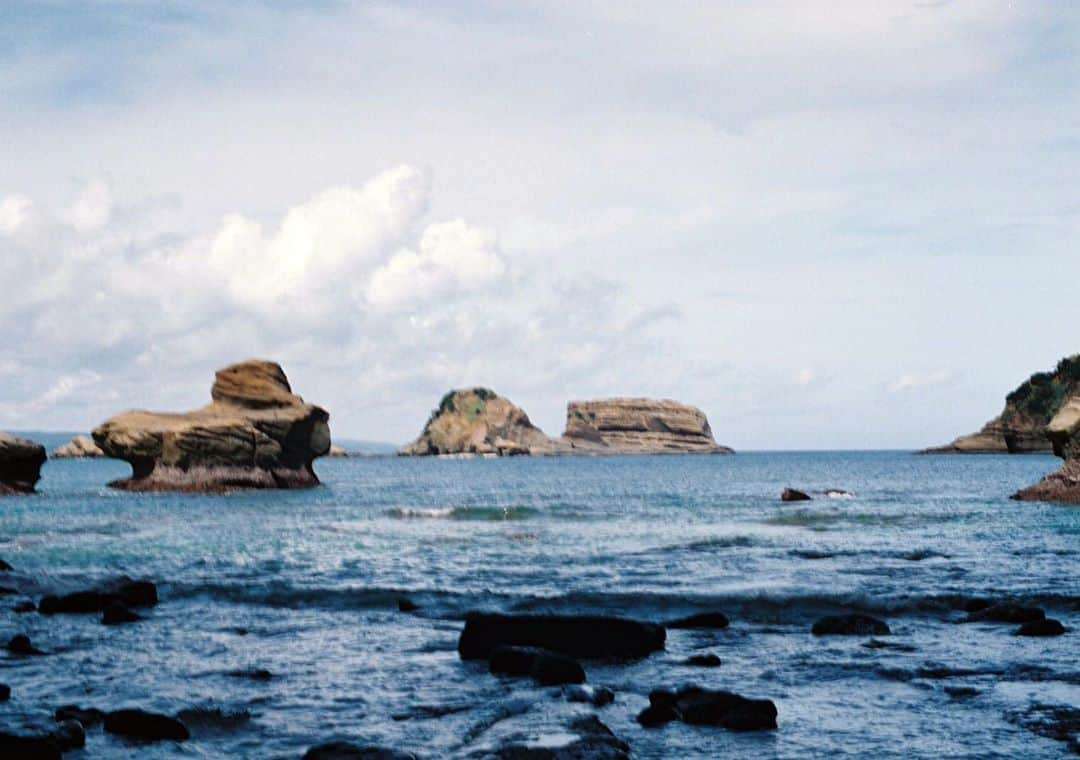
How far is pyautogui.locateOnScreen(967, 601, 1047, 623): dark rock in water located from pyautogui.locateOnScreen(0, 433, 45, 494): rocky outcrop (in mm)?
63561

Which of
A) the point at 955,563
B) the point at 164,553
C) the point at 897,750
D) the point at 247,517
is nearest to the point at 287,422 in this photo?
the point at 247,517

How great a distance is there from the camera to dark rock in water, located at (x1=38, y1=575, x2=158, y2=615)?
23953 millimetres

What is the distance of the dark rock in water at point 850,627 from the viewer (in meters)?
20.2

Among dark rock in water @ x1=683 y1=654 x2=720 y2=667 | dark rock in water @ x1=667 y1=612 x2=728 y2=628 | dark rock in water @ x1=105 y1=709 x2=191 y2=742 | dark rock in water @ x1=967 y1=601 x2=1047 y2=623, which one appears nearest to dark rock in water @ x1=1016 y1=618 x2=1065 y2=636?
dark rock in water @ x1=967 y1=601 x2=1047 y2=623

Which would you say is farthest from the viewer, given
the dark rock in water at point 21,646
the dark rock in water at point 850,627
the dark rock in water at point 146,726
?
the dark rock in water at point 850,627

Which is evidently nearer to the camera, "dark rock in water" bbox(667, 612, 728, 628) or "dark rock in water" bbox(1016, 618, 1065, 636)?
"dark rock in water" bbox(1016, 618, 1065, 636)

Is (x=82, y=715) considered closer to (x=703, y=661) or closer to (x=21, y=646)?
(x=21, y=646)

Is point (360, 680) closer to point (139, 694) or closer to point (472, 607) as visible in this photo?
point (139, 694)

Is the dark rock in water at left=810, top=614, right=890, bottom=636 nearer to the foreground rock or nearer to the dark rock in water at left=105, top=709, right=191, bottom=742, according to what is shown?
the foreground rock

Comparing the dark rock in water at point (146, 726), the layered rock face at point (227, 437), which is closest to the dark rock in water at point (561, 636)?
the dark rock in water at point (146, 726)

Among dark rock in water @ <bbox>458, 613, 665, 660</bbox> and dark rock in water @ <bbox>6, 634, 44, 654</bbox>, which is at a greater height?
dark rock in water @ <bbox>458, 613, 665, 660</bbox>

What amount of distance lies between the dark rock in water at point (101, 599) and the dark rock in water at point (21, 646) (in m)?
3.93

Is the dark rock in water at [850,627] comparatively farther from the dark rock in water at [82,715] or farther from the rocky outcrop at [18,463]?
the rocky outcrop at [18,463]

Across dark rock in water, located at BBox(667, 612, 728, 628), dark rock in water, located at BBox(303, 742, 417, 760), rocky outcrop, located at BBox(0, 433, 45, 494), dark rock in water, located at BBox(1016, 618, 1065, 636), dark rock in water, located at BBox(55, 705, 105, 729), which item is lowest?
dark rock in water, located at BBox(55, 705, 105, 729)
